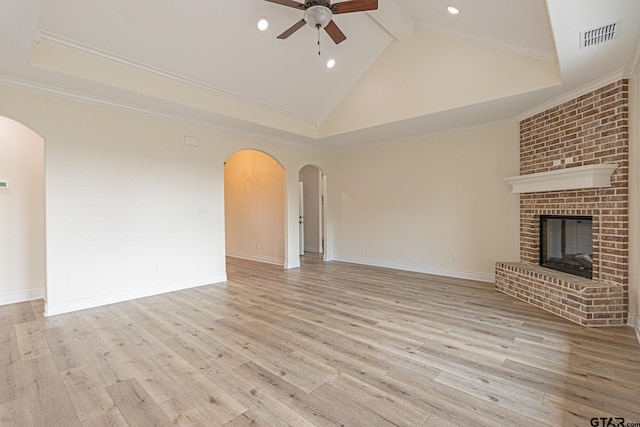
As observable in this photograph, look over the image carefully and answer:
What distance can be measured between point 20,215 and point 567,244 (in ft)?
25.7

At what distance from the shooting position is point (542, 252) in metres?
4.44

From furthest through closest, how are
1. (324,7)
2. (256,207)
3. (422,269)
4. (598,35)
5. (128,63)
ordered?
(256,207), (422,269), (128,63), (324,7), (598,35)

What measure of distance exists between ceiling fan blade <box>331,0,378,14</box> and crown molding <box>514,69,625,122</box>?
2785 mm

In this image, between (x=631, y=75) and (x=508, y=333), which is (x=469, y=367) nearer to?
(x=508, y=333)

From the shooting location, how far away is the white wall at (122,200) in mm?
3643

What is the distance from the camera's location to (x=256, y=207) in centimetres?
746

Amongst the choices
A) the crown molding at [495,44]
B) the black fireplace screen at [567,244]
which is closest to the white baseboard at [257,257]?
the black fireplace screen at [567,244]

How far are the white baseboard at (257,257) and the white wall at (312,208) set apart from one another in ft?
6.72

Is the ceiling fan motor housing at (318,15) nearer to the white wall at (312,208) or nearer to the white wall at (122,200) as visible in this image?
the white wall at (122,200)

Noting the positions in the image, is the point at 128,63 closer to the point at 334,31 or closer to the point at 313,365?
the point at 334,31

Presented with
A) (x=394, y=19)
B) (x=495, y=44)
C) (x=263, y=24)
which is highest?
(x=394, y=19)

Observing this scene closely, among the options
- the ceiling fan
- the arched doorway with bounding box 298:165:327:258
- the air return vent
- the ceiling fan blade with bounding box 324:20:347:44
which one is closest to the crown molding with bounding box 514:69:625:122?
the air return vent

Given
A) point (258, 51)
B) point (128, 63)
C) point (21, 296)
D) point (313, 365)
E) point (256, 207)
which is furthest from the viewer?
point (256, 207)

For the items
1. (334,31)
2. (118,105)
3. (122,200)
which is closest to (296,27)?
(334,31)
